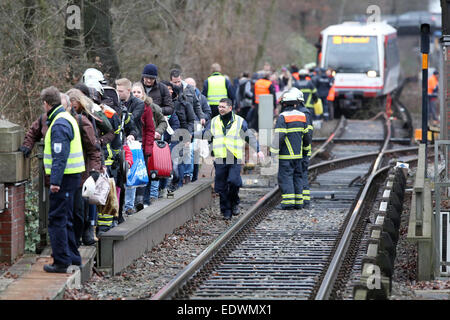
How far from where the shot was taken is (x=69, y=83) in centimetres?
1772

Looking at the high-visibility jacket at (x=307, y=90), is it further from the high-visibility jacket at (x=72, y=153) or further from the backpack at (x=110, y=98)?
the high-visibility jacket at (x=72, y=153)

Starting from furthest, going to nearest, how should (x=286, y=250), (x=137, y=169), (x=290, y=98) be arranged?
1. (x=290, y=98)
2. (x=137, y=169)
3. (x=286, y=250)

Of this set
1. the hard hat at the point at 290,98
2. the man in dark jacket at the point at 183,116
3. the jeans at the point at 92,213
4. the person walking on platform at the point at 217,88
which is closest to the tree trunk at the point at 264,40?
the person walking on platform at the point at 217,88

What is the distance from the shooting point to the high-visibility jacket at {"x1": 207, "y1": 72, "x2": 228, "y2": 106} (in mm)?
18375

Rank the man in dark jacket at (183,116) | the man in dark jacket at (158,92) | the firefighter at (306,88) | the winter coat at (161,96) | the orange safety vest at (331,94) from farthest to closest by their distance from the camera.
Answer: the orange safety vest at (331,94) → the firefighter at (306,88) → the man in dark jacket at (183,116) → the winter coat at (161,96) → the man in dark jacket at (158,92)

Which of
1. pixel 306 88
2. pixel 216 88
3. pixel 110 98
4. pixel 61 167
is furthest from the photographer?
pixel 306 88

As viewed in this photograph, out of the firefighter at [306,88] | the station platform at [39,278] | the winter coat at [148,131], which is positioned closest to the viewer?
the station platform at [39,278]

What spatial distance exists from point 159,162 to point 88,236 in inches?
109

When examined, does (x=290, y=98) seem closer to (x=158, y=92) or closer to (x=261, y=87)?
(x=158, y=92)

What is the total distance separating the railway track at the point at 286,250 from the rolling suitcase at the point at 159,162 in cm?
126

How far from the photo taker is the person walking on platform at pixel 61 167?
9.28 meters

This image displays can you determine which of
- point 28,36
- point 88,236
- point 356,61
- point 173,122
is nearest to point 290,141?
point 173,122

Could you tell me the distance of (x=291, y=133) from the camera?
15.0 m

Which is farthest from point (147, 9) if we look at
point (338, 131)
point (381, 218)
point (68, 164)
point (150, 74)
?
point (68, 164)
